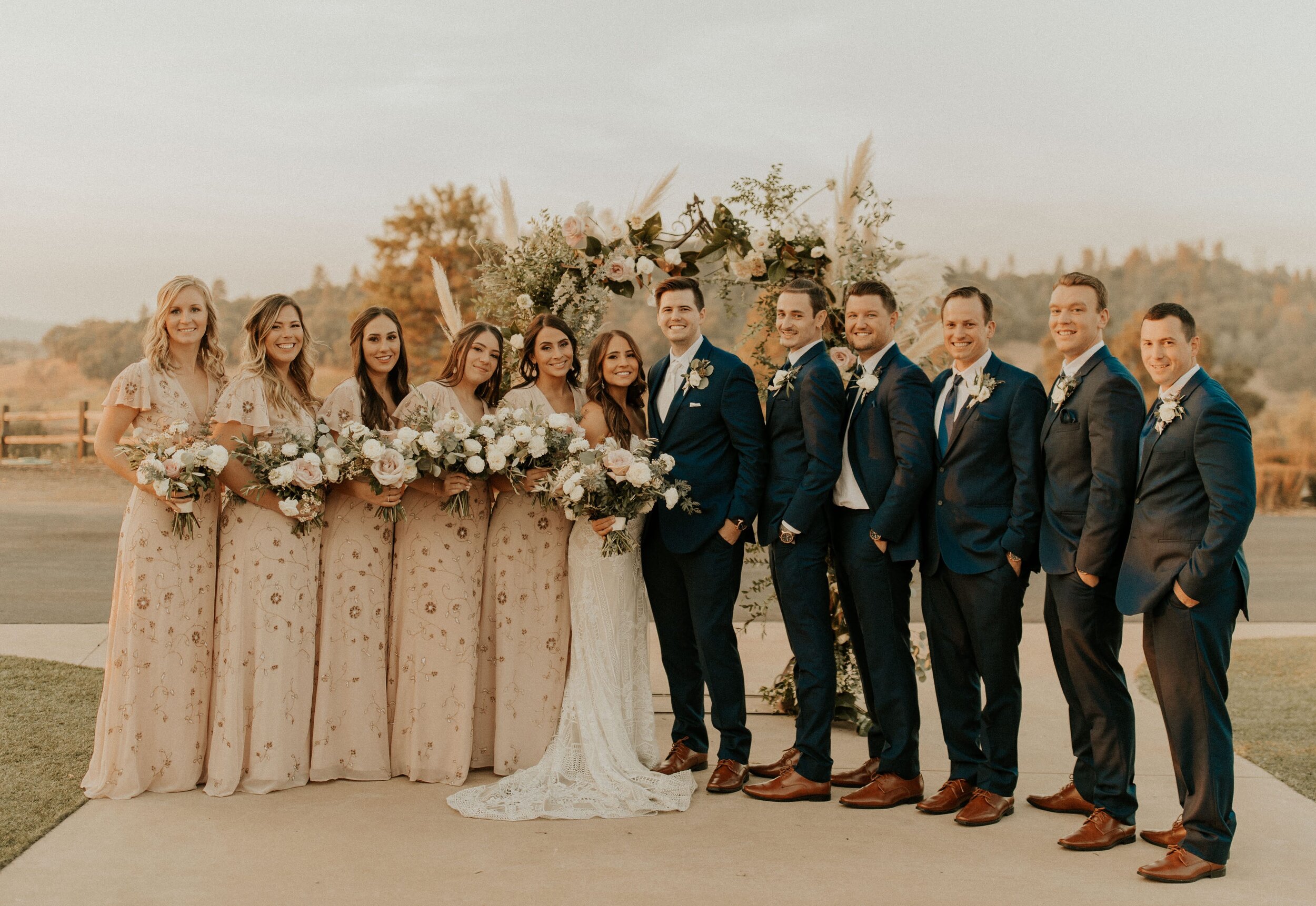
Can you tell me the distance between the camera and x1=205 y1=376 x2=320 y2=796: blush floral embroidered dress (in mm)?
4965

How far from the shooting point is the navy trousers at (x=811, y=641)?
4973 millimetres

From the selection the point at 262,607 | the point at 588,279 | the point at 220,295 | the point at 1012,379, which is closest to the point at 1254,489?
the point at 1012,379

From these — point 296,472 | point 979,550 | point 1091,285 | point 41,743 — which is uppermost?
point 1091,285

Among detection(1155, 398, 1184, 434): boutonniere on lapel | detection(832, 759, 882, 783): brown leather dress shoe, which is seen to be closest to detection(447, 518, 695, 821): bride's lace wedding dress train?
detection(832, 759, 882, 783): brown leather dress shoe

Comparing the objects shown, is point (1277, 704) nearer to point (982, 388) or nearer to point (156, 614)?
point (982, 388)

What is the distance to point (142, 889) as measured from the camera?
3.84 metres

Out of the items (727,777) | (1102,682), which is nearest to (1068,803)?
(1102,682)

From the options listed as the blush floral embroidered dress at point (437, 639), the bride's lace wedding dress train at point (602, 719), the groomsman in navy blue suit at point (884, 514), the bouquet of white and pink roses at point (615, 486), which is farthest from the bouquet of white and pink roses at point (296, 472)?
the groomsman in navy blue suit at point (884, 514)

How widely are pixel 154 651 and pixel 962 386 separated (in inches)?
161

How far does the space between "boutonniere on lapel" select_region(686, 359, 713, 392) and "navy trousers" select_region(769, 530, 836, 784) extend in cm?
88

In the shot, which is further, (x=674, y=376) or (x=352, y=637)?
(x=674, y=376)

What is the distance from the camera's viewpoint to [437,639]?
5254mm

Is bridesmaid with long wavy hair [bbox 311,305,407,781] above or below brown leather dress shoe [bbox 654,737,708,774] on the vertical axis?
above

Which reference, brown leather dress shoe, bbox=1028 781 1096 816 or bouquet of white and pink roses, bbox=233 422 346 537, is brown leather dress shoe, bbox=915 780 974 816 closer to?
brown leather dress shoe, bbox=1028 781 1096 816
